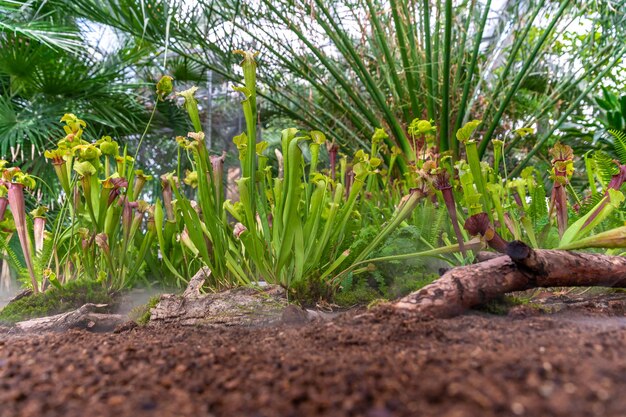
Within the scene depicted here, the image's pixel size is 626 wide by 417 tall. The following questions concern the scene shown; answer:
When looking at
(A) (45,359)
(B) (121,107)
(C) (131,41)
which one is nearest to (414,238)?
(A) (45,359)

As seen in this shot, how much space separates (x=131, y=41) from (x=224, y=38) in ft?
7.30

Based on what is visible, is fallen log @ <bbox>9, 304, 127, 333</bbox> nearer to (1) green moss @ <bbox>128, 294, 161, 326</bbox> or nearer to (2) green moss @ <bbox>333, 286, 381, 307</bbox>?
(1) green moss @ <bbox>128, 294, 161, 326</bbox>

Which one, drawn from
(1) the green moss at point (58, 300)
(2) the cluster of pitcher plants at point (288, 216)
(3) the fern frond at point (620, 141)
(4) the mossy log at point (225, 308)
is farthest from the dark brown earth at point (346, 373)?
(3) the fern frond at point (620, 141)

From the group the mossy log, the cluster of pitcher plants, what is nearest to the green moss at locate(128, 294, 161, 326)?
the mossy log

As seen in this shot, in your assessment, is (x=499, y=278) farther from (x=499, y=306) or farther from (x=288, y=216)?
(x=288, y=216)

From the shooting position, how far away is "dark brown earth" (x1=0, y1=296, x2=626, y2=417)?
0.52m

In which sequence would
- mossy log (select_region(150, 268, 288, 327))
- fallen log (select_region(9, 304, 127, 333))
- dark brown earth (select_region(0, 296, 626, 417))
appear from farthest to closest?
fallen log (select_region(9, 304, 127, 333)) < mossy log (select_region(150, 268, 288, 327)) < dark brown earth (select_region(0, 296, 626, 417))

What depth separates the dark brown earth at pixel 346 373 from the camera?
0.52 m

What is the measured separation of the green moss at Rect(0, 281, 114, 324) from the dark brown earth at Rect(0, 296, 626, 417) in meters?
0.80

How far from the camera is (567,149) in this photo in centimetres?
167

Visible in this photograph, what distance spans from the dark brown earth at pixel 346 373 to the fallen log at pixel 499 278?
0.09 meters

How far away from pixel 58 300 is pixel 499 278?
4.71ft

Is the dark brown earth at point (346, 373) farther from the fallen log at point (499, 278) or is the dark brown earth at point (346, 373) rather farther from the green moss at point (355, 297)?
the green moss at point (355, 297)

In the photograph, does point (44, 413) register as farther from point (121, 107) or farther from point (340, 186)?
point (121, 107)
